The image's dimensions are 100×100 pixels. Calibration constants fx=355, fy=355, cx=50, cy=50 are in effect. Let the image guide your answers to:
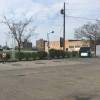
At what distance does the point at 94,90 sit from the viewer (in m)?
14.4

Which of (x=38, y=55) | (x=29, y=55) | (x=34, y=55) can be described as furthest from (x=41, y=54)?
(x=29, y=55)

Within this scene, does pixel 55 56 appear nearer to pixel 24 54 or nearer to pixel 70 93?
pixel 24 54

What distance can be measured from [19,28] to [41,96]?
45.9m

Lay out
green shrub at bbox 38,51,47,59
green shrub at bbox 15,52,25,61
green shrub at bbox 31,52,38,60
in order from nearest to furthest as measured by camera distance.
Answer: green shrub at bbox 15,52,25,61, green shrub at bbox 31,52,38,60, green shrub at bbox 38,51,47,59

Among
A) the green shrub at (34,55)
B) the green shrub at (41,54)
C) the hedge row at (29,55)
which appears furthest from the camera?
the green shrub at (41,54)

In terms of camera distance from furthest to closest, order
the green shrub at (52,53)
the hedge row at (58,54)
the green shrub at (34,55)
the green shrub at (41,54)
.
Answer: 1. the hedge row at (58,54)
2. the green shrub at (52,53)
3. the green shrub at (41,54)
4. the green shrub at (34,55)

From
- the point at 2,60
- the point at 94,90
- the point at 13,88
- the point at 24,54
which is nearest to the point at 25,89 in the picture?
the point at 13,88

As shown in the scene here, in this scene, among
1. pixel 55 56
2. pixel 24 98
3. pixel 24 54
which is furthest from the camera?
pixel 55 56

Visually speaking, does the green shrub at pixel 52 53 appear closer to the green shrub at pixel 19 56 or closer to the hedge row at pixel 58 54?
the hedge row at pixel 58 54

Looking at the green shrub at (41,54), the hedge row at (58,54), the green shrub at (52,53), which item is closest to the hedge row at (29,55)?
the green shrub at (41,54)

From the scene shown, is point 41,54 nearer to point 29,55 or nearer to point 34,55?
point 34,55

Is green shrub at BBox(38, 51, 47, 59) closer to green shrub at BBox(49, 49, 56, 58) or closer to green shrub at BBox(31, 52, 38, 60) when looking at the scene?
green shrub at BBox(31, 52, 38, 60)

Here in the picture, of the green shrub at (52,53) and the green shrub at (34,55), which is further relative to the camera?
the green shrub at (52,53)

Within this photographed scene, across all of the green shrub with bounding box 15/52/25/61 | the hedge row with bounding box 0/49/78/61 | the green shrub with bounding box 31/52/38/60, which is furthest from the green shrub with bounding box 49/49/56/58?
the green shrub with bounding box 15/52/25/61
